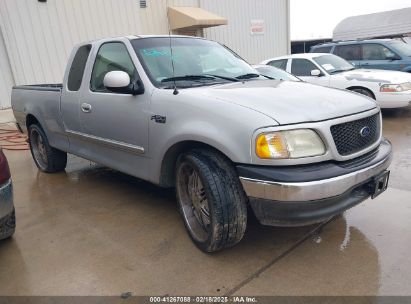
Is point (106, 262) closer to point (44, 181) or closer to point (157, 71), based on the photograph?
point (157, 71)

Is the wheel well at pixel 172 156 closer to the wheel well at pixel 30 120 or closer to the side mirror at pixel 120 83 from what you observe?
the side mirror at pixel 120 83

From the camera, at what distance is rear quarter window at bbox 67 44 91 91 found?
4.26 metres

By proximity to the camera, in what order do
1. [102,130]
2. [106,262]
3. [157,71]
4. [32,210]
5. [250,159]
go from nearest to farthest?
1. [250,159]
2. [106,262]
3. [157,71]
4. [102,130]
5. [32,210]

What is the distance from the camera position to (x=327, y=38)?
2822 centimetres

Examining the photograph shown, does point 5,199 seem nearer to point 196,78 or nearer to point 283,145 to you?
point 196,78

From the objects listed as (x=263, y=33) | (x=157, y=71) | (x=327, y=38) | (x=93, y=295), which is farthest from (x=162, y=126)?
(x=327, y=38)

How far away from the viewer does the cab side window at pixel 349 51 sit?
10156mm

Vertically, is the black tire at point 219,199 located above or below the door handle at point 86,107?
below

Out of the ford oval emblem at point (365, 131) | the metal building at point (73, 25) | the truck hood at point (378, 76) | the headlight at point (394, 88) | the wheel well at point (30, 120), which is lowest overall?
the headlight at point (394, 88)

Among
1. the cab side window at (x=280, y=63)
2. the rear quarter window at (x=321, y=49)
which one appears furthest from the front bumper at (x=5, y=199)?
the rear quarter window at (x=321, y=49)

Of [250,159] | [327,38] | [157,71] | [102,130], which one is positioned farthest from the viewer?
[327,38]

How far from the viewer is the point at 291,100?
2.72 meters

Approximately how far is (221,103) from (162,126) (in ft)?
2.05

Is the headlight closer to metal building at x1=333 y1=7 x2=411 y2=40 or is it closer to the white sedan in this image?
the white sedan
